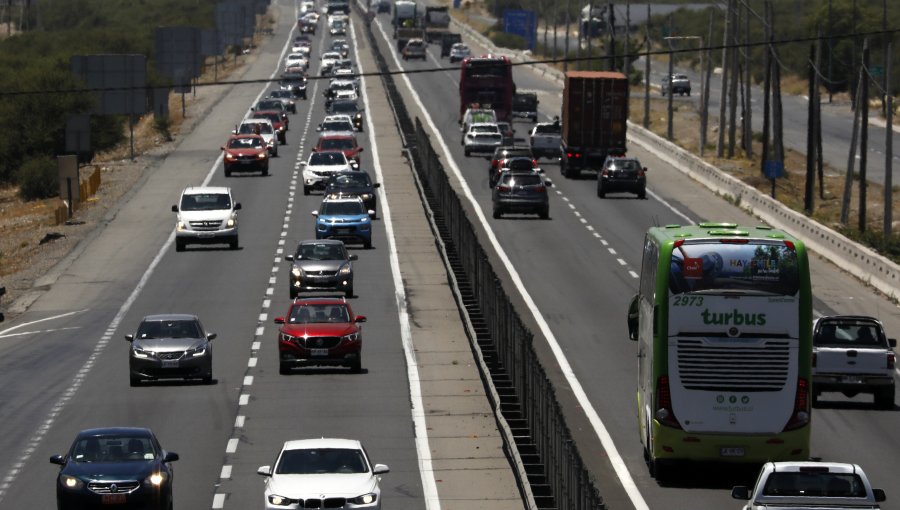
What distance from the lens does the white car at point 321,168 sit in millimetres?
72375

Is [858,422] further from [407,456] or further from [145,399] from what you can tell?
[145,399]

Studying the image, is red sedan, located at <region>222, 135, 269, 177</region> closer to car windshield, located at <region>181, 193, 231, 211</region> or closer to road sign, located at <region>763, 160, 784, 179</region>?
car windshield, located at <region>181, 193, 231, 211</region>

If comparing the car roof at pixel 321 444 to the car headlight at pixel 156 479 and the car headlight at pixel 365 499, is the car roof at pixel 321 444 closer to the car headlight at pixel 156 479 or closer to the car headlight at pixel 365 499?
the car headlight at pixel 365 499

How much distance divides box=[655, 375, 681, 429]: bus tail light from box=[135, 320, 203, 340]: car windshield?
13.2 meters

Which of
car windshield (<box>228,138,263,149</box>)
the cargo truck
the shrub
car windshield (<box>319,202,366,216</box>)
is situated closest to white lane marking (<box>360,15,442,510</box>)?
car windshield (<box>319,202,366,216</box>)

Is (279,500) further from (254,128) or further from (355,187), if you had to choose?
(254,128)

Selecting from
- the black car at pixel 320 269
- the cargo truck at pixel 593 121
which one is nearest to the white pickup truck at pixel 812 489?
the black car at pixel 320 269

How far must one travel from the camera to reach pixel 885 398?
32938 millimetres

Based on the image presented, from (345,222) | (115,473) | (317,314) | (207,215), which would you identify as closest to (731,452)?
(115,473)

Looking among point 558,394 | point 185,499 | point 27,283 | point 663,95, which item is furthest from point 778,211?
point 663,95

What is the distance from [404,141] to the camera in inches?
3617

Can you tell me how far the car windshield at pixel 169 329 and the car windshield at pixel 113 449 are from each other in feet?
39.1

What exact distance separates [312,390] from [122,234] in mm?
29703

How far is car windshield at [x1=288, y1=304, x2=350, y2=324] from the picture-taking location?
3719cm
